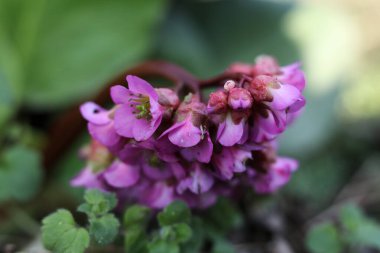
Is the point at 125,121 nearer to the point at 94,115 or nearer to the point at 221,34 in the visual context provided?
the point at 94,115

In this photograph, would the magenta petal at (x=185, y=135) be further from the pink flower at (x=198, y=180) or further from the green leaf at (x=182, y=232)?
the green leaf at (x=182, y=232)

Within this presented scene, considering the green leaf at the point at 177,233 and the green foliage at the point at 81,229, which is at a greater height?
the green leaf at the point at 177,233

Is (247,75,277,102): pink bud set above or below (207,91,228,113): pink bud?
above

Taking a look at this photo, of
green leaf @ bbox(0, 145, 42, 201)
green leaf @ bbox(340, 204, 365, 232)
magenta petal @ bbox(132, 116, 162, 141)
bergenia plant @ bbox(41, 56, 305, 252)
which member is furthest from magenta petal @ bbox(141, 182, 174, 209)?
green leaf @ bbox(340, 204, 365, 232)

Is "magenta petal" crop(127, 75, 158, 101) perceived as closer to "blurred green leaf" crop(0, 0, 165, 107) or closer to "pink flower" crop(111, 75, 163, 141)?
"pink flower" crop(111, 75, 163, 141)

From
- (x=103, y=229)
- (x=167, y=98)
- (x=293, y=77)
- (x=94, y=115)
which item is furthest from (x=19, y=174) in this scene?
(x=293, y=77)

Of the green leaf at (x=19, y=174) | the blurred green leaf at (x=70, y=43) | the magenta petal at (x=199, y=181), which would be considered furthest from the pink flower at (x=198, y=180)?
the blurred green leaf at (x=70, y=43)
